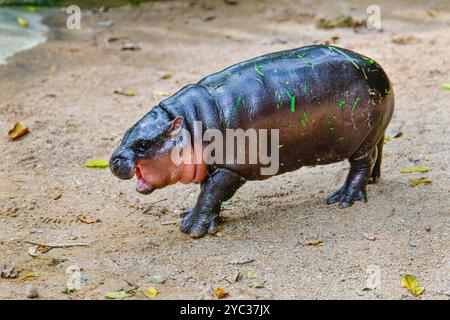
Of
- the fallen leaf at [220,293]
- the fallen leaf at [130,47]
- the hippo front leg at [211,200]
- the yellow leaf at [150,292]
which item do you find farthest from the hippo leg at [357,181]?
the fallen leaf at [130,47]

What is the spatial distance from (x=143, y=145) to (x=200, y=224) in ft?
2.06

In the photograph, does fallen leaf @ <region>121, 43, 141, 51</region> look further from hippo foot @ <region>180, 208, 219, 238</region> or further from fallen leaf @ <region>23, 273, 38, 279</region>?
fallen leaf @ <region>23, 273, 38, 279</region>

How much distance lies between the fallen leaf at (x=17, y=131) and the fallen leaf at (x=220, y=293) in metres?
2.75

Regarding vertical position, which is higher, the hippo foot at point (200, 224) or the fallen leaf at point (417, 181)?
the fallen leaf at point (417, 181)

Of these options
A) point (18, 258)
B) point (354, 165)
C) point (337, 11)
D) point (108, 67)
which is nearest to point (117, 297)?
point (18, 258)

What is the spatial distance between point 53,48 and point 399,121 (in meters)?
3.86

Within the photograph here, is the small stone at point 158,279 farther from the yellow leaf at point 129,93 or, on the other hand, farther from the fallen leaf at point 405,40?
the fallen leaf at point 405,40

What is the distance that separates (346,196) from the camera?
4.63 metres

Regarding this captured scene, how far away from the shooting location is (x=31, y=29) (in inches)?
323

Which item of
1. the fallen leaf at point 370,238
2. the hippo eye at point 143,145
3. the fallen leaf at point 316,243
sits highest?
the hippo eye at point 143,145

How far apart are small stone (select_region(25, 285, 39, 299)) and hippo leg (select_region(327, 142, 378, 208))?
2022 millimetres

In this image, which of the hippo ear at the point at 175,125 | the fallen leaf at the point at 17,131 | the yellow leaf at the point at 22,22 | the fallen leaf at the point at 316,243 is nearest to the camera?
the hippo ear at the point at 175,125

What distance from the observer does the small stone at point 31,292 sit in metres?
3.57

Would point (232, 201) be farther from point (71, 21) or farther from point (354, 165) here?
point (71, 21)
